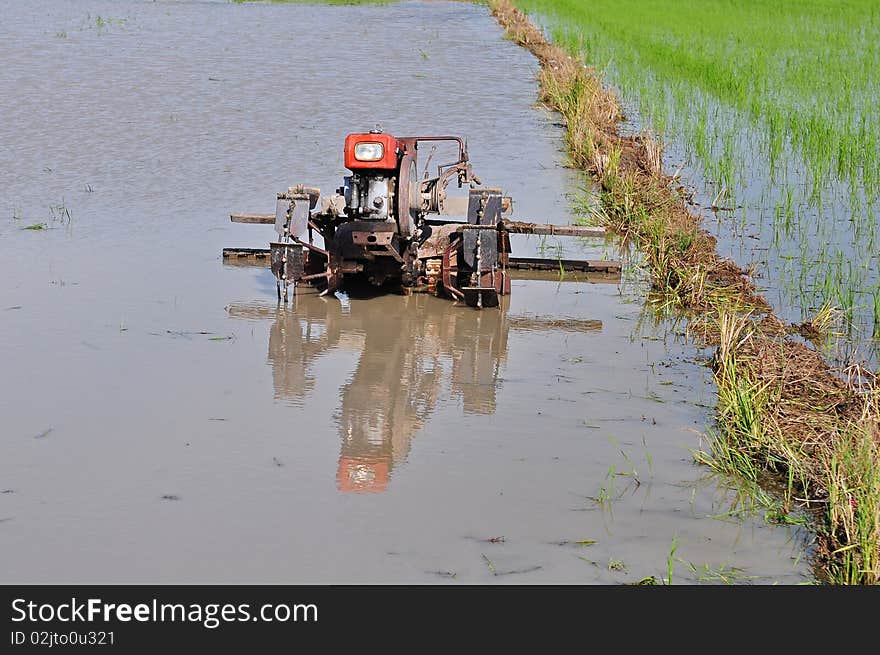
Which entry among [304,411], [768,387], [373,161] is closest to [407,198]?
[373,161]

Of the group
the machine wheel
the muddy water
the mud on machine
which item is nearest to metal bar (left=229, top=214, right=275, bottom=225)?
the mud on machine

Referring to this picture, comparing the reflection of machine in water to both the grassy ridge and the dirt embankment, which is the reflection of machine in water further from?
the grassy ridge

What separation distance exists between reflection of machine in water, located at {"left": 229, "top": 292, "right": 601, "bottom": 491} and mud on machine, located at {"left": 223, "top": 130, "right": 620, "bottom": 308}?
0.53ft

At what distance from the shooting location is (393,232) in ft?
22.3

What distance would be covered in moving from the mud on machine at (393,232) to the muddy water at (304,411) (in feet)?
0.62

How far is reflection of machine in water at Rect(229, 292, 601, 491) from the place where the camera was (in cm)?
525

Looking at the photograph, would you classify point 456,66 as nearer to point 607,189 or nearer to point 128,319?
point 607,189

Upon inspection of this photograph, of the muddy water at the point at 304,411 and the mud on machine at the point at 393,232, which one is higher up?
the mud on machine at the point at 393,232

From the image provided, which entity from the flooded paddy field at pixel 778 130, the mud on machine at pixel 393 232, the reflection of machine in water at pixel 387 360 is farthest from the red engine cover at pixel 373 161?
the flooded paddy field at pixel 778 130

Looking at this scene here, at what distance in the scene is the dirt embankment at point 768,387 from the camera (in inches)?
167

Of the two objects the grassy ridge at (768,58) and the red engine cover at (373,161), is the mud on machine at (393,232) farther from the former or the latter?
the grassy ridge at (768,58)

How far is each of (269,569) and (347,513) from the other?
0.49 m

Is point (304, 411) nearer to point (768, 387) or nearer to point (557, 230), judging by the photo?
point (768, 387)
